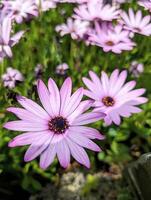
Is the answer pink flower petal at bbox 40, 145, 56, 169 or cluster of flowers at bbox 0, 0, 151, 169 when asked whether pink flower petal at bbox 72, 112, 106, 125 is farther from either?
pink flower petal at bbox 40, 145, 56, 169

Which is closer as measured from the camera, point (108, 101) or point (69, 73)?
point (108, 101)

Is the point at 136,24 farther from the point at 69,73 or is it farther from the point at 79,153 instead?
the point at 79,153

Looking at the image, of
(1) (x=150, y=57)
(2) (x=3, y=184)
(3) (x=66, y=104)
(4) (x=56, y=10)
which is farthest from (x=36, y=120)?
(4) (x=56, y=10)

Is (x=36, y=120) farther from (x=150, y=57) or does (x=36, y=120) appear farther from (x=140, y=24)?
(x=150, y=57)

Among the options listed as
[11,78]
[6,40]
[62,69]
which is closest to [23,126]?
[6,40]

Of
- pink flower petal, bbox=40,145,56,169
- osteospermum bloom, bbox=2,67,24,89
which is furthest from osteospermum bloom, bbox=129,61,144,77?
pink flower petal, bbox=40,145,56,169

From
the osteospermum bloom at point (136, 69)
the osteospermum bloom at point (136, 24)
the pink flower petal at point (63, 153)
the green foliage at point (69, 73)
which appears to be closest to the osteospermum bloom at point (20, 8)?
the green foliage at point (69, 73)
